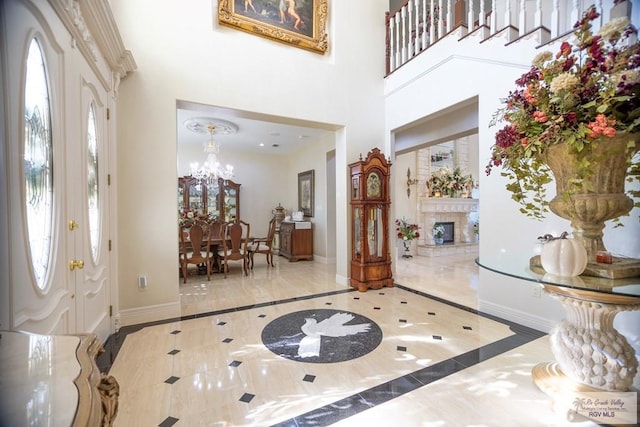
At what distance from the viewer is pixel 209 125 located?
18.1 feet

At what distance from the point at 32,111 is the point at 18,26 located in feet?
1.22

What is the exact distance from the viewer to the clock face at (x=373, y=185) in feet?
13.8

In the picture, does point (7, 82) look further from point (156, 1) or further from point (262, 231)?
point (262, 231)

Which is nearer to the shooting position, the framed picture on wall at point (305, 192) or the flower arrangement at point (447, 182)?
the framed picture on wall at point (305, 192)

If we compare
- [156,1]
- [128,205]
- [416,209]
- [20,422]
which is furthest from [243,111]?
[416,209]

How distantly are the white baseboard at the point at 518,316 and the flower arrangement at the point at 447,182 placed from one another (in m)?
5.33

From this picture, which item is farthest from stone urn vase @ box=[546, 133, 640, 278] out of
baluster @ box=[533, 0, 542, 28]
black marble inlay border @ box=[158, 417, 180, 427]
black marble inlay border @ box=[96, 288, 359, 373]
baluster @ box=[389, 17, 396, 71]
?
baluster @ box=[389, 17, 396, 71]

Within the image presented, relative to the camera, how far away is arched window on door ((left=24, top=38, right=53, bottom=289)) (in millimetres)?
1354

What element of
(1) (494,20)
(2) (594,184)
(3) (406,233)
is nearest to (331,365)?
(2) (594,184)

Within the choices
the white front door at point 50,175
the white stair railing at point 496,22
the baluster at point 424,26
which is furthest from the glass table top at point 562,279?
the baluster at point 424,26

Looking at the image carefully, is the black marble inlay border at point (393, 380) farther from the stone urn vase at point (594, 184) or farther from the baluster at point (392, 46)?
the baluster at point (392, 46)

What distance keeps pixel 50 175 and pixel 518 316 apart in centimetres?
415

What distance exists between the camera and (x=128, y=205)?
10.1 feet

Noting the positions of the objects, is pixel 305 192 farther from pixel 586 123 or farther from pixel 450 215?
pixel 586 123
